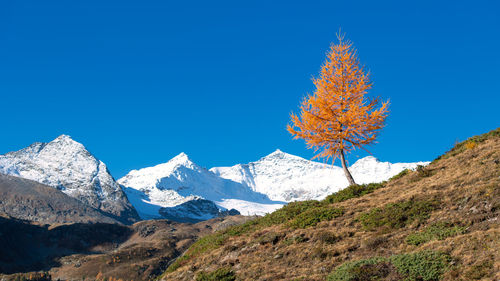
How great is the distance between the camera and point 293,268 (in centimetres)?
1519

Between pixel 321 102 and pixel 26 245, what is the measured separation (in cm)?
18376

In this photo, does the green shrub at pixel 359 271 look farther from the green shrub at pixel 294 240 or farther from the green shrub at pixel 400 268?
the green shrub at pixel 294 240

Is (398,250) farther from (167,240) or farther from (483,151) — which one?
(167,240)

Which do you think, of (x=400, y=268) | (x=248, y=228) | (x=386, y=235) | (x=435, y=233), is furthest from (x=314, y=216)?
(x=400, y=268)

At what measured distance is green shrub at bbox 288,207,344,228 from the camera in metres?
20.3

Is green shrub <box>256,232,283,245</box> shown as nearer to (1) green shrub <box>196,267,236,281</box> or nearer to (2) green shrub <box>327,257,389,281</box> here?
(1) green shrub <box>196,267,236,281</box>

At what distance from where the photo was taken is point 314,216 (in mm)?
21109

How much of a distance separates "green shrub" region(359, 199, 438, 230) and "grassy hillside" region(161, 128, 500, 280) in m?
0.04

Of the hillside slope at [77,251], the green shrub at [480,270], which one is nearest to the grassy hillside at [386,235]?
the green shrub at [480,270]

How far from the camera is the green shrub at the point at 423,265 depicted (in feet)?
38.0

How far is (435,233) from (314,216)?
7665mm

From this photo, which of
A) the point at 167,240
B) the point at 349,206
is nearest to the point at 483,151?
the point at 349,206

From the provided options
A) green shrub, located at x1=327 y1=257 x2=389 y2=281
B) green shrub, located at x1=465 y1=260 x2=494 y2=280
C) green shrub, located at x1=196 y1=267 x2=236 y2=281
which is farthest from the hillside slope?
green shrub, located at x1=465 y1=260 x2=494 y2=280

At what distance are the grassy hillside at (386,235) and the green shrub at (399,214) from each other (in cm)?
4
